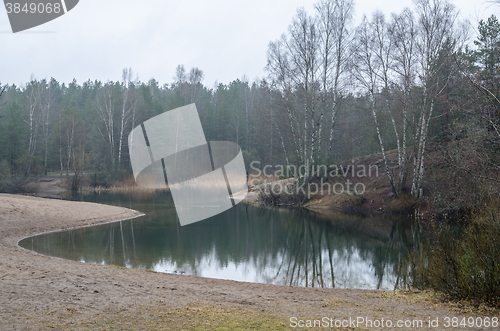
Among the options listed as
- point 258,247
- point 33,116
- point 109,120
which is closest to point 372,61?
point 258,247

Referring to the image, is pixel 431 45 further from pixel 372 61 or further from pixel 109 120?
pixel 109 120

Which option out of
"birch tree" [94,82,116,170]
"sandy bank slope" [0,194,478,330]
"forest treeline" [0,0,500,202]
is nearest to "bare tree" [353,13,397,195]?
"forest treeline" [0,0,500,202]

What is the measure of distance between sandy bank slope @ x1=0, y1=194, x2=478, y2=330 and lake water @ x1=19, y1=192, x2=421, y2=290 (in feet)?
4.65

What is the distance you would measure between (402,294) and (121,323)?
14.9ft

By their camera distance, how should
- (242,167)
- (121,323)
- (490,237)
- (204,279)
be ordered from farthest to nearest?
(242,167)
(204,279)
(490,237)
(121,323)

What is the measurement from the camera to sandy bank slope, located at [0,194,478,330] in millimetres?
4301

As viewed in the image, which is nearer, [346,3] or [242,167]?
[346,3]

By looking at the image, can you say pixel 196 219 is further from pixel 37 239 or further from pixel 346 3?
pixel 346 3

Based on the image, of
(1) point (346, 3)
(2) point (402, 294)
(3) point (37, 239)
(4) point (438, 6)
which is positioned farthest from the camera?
(1) point (346, 3)

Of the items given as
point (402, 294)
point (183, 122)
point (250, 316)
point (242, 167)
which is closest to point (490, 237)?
point (402, 294)

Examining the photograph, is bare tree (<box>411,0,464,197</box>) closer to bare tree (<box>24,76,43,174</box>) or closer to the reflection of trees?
the reflection of trees

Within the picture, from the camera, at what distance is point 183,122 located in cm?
3519

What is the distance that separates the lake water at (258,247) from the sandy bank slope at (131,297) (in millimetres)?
1417

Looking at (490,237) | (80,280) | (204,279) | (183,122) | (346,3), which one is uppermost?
(346,3)
